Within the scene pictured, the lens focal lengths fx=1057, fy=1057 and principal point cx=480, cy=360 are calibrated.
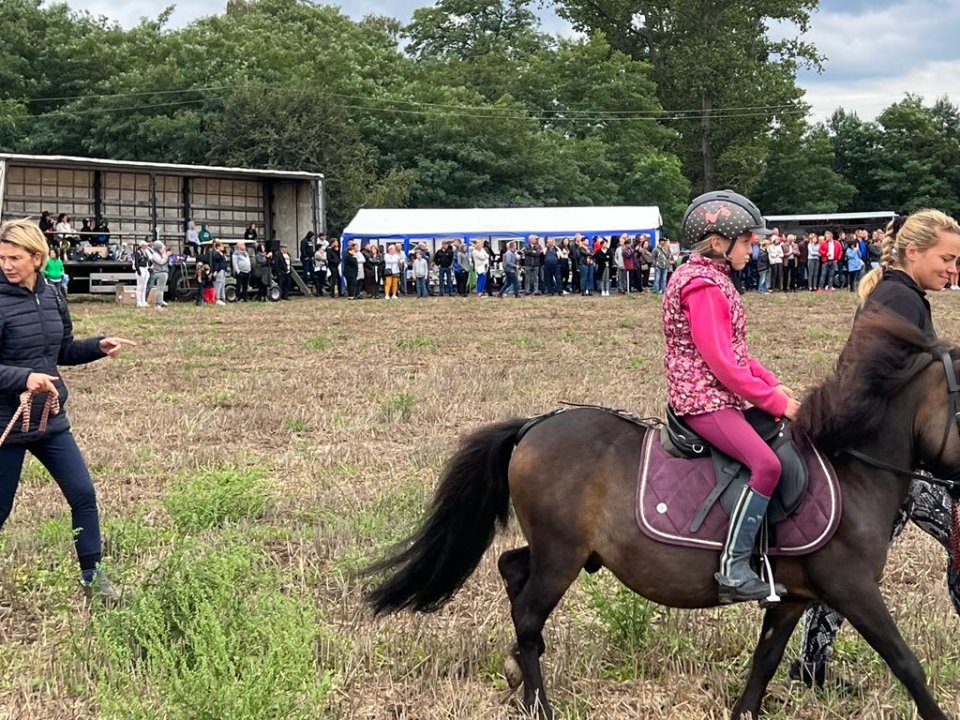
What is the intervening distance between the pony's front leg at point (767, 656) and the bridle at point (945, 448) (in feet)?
2.11

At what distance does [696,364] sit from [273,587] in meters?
2.57

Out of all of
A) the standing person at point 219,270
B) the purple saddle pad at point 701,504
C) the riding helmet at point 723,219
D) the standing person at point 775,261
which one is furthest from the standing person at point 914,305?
the standing person at point 775,261

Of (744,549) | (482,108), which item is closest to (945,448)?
(744,549)

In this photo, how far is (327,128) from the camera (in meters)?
45.1

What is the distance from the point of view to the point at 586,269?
3359 cm

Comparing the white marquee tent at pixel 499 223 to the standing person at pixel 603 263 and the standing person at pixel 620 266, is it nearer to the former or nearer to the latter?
the standing person at pixel 620 266

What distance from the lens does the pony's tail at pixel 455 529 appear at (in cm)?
470

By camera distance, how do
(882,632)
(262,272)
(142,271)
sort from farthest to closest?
(262,272) < (142,271) < (882,632)

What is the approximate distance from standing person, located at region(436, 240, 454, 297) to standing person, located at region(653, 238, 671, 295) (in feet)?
21.7

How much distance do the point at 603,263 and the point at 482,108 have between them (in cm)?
2092

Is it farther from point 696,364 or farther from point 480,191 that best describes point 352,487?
point 480,191

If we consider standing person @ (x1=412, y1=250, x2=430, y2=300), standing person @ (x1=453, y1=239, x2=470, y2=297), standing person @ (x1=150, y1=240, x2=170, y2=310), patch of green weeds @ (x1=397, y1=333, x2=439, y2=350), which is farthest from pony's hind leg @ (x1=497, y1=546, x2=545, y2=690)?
standing person @ (x1=453, y1=239, x2=470, y2=297)

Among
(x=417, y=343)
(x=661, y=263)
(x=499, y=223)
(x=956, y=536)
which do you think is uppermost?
(x=499, y=223)

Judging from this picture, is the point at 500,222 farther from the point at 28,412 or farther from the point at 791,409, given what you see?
the point at 791,409
